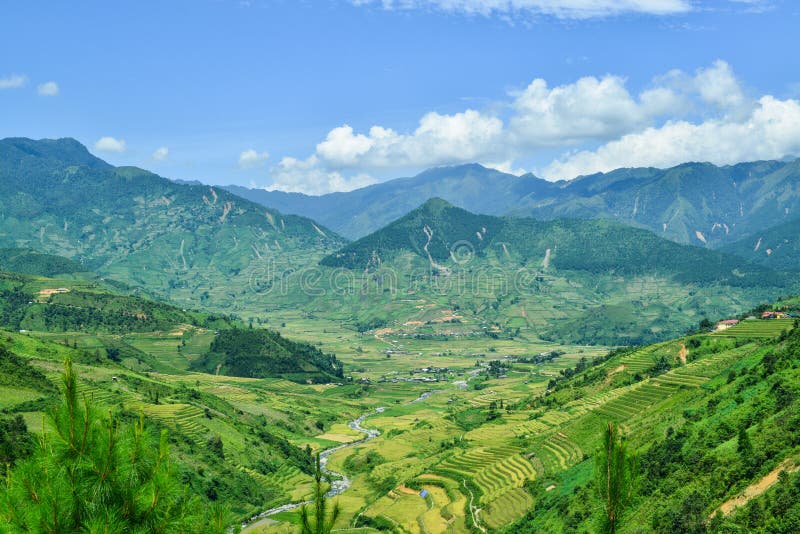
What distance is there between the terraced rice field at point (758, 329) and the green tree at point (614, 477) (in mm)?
116757

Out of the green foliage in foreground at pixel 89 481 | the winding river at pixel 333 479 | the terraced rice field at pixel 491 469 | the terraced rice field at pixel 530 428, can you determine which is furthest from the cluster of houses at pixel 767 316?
the green foliage in foreground at pixel 89 481

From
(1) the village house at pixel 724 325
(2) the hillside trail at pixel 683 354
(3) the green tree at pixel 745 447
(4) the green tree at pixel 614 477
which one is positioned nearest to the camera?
(4) the green tree at pixel 614 477

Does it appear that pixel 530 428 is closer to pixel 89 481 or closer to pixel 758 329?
pixel 758 329

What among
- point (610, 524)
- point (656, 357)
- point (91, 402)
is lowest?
point (656, 357)

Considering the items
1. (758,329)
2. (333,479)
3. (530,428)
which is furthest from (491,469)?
(758,329)

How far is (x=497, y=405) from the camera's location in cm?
16825

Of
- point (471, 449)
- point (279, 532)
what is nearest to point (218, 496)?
point (279, 532)

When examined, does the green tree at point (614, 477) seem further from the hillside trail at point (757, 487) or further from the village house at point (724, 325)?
the village house at point (724, 325)

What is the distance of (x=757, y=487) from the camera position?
49875 millimetres

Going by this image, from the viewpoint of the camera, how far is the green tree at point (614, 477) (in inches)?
717

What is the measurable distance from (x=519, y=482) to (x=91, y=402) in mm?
85215

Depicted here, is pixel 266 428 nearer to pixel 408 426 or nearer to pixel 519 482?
pixel 408 426

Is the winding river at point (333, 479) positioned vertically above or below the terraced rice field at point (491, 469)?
below

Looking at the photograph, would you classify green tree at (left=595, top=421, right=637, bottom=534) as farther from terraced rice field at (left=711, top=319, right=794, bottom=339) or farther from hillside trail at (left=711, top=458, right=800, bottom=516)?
terraced rice field at (left=711, top=319, right=794, bottom=339)
